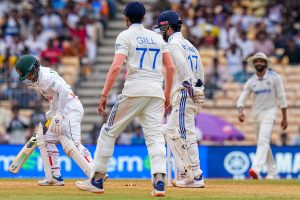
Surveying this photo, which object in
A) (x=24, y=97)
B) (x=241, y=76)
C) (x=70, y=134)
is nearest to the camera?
(x=70, y=134)

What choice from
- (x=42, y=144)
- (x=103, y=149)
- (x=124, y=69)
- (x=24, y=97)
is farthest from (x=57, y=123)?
(x=124, y=69)

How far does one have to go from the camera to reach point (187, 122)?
18.7 metres

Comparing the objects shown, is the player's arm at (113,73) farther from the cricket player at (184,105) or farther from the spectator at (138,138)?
the spectator at (138,138)

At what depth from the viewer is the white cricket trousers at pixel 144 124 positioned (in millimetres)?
16219

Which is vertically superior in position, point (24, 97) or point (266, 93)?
point (266, 93)

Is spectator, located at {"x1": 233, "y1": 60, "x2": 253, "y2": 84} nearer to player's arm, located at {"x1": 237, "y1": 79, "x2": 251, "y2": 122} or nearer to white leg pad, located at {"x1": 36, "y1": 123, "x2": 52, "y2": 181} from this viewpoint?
player's arm, located at {"x1": 237, "y1": 79, "x2": 251, "y2": 122}

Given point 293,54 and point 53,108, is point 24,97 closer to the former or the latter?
point 293,54

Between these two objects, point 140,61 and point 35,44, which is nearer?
point 140,61

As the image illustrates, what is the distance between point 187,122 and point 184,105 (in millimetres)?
277

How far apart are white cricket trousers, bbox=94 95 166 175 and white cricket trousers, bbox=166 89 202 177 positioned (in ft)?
7.62

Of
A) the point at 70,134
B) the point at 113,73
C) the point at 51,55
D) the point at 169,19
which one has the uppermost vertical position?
the point at 169,19

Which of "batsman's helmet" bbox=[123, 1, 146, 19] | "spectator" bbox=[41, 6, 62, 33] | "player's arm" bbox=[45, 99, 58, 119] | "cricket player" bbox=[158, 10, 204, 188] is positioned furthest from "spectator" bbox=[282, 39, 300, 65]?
"batsman's helmet" bbox=[123, 1, 146, 19]

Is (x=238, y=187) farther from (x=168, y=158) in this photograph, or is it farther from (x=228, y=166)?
(x=228, y=166)

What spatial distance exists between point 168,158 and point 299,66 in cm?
1385
